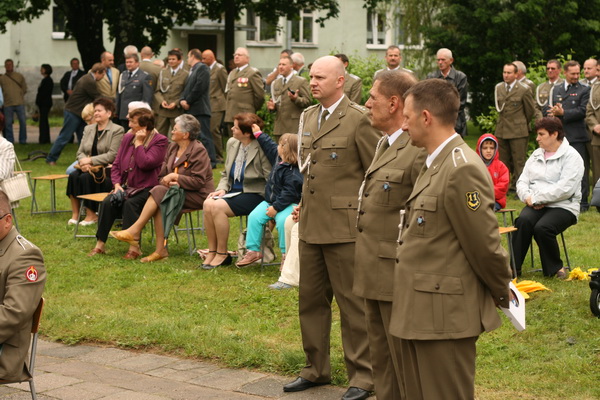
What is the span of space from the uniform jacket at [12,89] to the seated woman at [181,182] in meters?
15.5

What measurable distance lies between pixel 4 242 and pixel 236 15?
26.1m

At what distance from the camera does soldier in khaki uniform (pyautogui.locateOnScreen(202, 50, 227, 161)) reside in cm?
Answer: 1997

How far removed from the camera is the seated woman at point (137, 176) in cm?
1166

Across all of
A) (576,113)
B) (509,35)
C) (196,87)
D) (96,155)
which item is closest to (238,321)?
(96,155)

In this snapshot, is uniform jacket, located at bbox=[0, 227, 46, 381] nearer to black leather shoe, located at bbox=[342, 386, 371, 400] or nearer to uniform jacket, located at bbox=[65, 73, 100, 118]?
black leather shoe, located at bbox=[342, 386, 371, 400]

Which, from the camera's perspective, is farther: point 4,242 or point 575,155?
point 575,155

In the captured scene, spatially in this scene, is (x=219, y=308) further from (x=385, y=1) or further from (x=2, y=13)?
(x=385, y=1)

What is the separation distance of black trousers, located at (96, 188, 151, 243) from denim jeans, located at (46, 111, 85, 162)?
326 inches

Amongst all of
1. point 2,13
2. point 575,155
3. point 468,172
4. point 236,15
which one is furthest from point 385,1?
point 468,172

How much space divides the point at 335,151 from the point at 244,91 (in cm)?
1169

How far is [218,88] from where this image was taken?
2003 cm

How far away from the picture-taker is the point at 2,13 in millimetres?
22406

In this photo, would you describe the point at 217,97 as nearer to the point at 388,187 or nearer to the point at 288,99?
the point at 288,99

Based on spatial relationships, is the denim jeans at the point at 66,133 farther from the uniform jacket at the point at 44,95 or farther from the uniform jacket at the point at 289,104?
the uniform jacket at the point at 44,95
